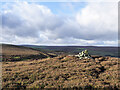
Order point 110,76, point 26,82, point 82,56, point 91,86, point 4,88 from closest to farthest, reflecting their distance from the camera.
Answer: point 4,88
point 91,86
point 26,82
point 110,76
point 82,56

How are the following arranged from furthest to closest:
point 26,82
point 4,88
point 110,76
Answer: point 110,76 < point 26,82 < point 4,88

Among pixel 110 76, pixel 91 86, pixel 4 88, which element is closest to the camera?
pixel 4 88

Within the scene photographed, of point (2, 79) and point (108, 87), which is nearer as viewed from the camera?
point (108, 87)

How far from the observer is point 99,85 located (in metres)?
10.2

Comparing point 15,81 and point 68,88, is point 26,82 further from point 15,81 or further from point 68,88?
point 68,88

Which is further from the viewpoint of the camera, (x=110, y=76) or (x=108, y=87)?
(x=110, y=76)

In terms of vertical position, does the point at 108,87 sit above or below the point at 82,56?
below

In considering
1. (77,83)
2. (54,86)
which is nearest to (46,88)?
(54,86)

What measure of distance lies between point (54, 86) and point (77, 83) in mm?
2797

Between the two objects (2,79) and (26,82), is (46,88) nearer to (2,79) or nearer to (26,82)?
(26,82)

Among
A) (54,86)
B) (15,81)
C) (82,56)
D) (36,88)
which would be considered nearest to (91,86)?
(54,86)

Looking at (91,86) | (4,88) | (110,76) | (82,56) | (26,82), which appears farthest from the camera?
(82,56)

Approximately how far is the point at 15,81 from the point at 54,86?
5.10m

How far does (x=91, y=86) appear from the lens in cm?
1018
